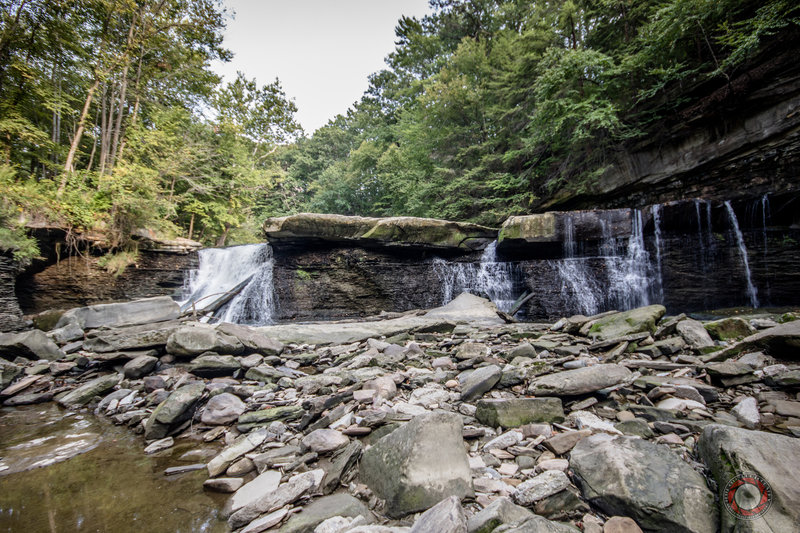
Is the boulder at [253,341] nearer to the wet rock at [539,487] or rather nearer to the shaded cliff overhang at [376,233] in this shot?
the wet rock at [539,487]

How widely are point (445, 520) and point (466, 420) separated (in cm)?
119

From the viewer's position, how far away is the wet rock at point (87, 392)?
352 centimetres

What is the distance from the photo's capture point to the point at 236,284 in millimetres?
10242

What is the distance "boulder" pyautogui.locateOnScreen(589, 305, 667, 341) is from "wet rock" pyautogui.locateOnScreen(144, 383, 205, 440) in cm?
521

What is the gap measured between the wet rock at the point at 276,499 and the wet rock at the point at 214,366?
8.99 feet

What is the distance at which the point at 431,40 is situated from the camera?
55.0ft

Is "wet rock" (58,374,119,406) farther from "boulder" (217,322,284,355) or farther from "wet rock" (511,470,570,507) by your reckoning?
"wet rock" (511,470,570,507)

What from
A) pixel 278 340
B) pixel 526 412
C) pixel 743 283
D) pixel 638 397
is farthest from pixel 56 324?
pixel 743 283

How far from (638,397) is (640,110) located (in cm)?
1219

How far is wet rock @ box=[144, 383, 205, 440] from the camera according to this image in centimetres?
264

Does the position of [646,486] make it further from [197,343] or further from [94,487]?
[197,343]

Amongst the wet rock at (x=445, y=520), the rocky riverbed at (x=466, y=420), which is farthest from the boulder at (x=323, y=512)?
the wet rock at (x=445, y=520)

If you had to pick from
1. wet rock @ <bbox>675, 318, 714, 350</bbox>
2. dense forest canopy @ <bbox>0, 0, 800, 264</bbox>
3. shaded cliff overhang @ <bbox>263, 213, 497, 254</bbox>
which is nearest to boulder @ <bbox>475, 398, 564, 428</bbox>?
wet rock @ <bbox>675, 318, 714, 350</bbox>

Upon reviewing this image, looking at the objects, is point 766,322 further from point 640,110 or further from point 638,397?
point 640,110
